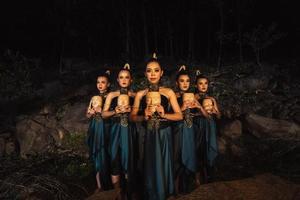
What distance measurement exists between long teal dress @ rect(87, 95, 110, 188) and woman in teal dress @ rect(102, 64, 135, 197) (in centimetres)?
28

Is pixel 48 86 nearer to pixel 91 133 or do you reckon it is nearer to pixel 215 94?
pixel 215 94

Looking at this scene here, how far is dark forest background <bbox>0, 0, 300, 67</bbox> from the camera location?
19828mm

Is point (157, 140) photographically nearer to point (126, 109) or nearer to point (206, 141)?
point (126, 109)

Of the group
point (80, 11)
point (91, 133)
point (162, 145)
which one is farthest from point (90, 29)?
point (162, 145)

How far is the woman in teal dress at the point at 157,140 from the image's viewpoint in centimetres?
461

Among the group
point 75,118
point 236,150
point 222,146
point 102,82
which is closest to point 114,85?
point 75,118

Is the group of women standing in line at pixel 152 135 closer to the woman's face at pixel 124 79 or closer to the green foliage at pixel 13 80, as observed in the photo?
the woman's face at pixel 124 79

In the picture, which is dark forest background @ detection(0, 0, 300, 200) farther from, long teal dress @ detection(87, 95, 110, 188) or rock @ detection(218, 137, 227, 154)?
long teal dress @ detection(87, 95, 110, 188)

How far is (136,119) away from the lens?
16.4ft

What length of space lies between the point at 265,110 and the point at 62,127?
712 centimetres

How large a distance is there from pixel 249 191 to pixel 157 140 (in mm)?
1900

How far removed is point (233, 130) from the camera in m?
9.70

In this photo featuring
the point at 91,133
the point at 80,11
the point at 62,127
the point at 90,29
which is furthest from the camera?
the point at 90,29

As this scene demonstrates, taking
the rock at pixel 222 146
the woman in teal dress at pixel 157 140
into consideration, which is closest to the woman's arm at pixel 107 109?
the woman in teal dress at pixel 157 140
